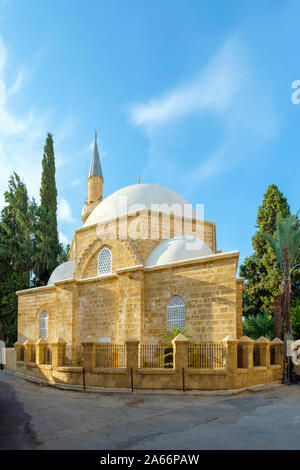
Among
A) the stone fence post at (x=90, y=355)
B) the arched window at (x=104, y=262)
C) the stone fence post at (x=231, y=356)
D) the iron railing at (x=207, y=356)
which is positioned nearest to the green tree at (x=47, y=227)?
the arched window at (x=104, y=262)

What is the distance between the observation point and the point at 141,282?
14312 mm

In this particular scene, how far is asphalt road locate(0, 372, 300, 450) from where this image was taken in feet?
19.2

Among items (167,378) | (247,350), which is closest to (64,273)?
(167,378)

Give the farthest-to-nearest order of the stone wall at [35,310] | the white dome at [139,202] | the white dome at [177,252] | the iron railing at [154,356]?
the stone wall at [35,310] < the white dome at [139,202] < the white dome at [177,252] < the iron railing at [154,356]

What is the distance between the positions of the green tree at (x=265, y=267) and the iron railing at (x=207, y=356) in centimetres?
1283

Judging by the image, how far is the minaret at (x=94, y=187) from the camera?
971 inches

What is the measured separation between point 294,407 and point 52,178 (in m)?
24.2

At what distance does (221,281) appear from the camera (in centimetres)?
1255

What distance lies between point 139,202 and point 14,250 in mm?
10958

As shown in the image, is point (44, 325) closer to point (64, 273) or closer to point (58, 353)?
point (64, 273)

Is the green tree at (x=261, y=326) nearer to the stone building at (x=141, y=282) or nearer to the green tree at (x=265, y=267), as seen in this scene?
the green tree at (x=265, y=267)

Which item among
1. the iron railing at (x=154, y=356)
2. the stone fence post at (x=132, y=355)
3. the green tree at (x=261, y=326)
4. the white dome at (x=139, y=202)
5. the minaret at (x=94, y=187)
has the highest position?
the minaret at (x=94, y=187)
